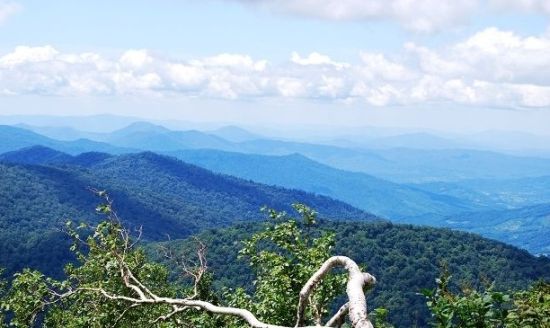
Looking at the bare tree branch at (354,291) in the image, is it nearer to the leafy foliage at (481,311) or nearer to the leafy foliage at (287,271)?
the leafy foliage at (481,311)

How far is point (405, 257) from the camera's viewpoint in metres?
154

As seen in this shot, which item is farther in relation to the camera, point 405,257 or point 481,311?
point 405,257

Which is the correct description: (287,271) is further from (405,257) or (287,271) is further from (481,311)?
(405,257)

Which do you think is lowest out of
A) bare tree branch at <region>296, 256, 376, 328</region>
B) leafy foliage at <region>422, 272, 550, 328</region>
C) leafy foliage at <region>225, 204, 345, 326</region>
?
leafy foliage at <region>225, 204, 345, 326</region>

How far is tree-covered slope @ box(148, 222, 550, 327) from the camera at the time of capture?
133 m

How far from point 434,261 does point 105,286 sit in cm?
14513

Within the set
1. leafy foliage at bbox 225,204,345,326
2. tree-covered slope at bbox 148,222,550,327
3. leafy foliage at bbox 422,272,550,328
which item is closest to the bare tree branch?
leafy foliage at bbox 422,272,550,328

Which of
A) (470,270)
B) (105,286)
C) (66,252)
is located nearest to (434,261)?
(470,270)

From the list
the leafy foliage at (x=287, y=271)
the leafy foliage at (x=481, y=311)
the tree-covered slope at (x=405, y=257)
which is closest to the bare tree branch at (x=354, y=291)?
the leafy foliage at (x=481, y=311)

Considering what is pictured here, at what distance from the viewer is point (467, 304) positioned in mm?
7609

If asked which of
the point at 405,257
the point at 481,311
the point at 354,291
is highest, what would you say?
the point at 354,291

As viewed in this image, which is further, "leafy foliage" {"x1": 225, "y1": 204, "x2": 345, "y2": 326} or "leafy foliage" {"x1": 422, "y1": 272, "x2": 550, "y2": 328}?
"leafy foliage" {"x1": 225, "y1": 204, "x2": 345, "y2": 326}

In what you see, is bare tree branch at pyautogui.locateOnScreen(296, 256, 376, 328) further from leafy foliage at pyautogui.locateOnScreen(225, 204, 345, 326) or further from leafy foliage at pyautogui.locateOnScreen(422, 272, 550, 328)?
leafy foliage at pyautogui.locateOnScreen(225, 204, 345, 326)

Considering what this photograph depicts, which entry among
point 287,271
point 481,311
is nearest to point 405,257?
point 287,271
